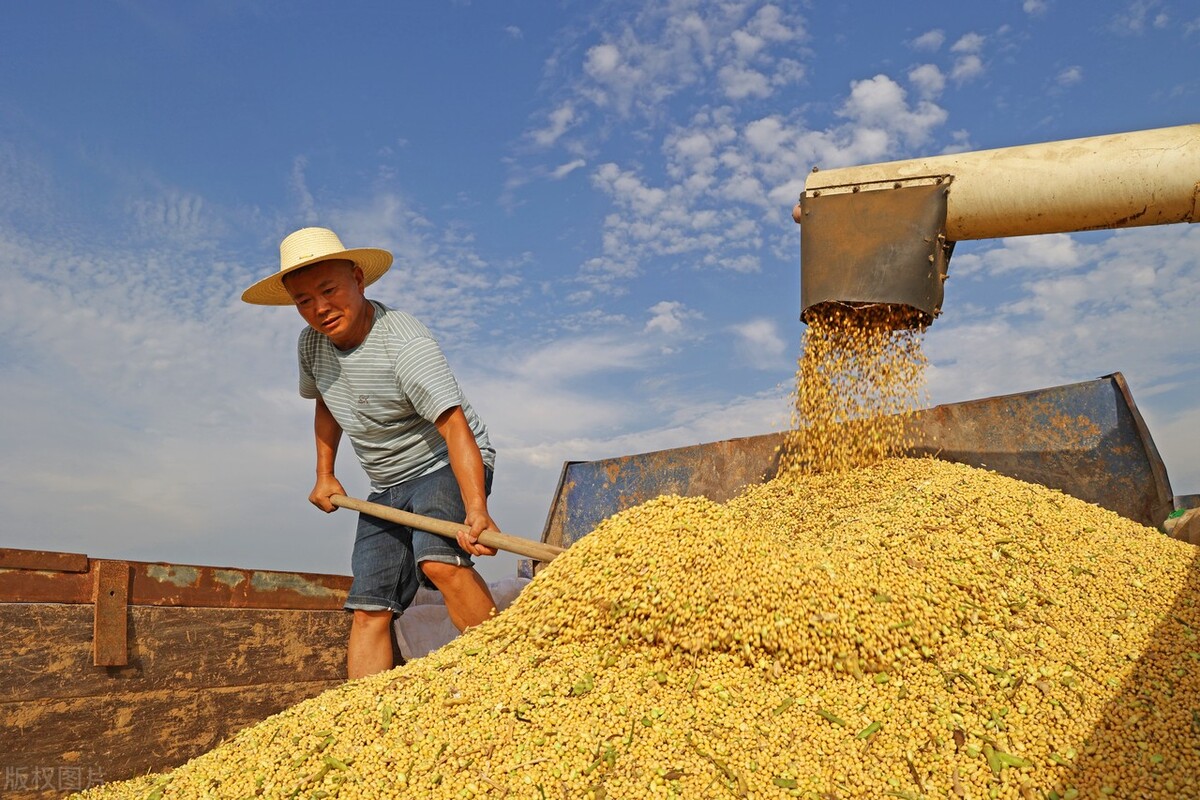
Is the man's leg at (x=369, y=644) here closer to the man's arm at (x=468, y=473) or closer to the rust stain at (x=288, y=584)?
the rust stain at (x=288, y=584)

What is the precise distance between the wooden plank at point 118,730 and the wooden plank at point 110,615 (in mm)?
134

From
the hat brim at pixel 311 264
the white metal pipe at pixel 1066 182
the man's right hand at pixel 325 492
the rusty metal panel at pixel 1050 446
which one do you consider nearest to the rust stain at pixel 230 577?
the man's right hand at pixel 325 492

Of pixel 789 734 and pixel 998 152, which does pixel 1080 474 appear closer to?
pixel 998 152

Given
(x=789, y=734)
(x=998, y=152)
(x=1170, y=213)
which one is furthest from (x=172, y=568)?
(x=1170, y=213)

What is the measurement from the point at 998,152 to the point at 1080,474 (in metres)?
1.61

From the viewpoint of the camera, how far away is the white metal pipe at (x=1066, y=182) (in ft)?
11.2

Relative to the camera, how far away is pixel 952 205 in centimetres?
371

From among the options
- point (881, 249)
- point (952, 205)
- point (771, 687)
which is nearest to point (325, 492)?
point (771, 687)

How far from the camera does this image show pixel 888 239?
367 cm

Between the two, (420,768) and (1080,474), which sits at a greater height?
(1080,474)

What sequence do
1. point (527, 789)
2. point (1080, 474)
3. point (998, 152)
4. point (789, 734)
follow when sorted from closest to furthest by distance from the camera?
point (527, 789)
point (789, 734)
point (998, 152)
point (1080, 474)

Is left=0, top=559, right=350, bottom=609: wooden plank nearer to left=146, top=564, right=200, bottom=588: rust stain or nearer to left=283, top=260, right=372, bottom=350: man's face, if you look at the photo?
left=146, top=564, right=200, bottom=588: rust stain

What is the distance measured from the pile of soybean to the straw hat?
1.37 meters

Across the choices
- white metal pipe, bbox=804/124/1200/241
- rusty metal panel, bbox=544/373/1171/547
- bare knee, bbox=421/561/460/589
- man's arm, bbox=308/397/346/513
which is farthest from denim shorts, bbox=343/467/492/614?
white metal pipe, bbox=804/124/1200/241
